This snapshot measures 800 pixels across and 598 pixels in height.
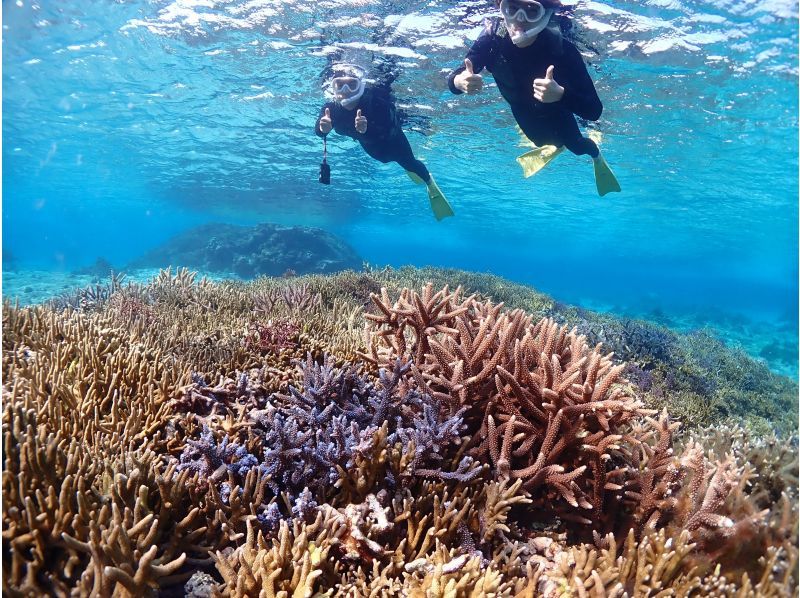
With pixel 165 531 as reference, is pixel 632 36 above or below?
above

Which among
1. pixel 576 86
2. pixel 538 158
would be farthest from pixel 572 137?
pixel 538 158

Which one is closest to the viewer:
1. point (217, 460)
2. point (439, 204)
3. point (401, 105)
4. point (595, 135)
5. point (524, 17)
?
point (217, 460)

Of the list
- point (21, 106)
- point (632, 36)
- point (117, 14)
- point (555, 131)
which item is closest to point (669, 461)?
point (555, 131)

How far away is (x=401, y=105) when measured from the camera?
716 inches

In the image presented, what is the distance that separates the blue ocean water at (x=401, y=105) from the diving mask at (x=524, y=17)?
5.85 m

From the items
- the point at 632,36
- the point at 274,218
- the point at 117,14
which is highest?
the point at 632,36

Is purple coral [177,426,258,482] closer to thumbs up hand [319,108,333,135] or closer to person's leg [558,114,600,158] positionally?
person's leg [558,114,600,158]

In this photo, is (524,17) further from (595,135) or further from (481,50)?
(595,135)

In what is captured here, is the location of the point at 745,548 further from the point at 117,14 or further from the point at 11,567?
the point at 117,14

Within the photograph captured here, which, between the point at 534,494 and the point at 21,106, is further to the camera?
the point at 21,106

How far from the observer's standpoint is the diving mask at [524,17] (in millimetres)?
6137

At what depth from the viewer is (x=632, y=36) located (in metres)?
12.3

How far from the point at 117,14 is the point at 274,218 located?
4326 centimetres

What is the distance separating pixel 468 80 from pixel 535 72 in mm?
1528
